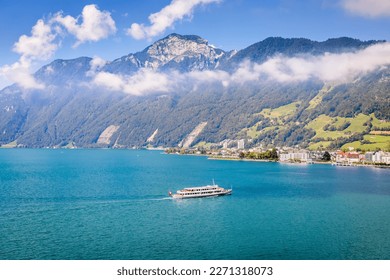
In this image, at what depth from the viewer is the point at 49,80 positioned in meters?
192

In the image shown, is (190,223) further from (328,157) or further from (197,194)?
(328,157)

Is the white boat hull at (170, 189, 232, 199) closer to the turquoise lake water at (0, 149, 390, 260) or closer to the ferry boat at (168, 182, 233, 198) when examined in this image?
the ferry boat at (168, 182, 233, 198)

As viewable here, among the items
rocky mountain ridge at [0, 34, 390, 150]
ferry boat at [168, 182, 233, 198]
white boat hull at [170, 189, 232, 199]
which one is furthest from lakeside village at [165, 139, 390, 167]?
ferry boat at [168, 182, 233, 198]

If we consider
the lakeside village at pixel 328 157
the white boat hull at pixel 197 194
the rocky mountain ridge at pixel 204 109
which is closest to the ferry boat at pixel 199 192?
the white boat hull at pixel 197 194

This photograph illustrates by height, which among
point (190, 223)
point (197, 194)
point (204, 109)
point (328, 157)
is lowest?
point (190, 223)

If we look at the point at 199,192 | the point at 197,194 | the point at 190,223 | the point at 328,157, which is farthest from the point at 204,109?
the point at 190,223

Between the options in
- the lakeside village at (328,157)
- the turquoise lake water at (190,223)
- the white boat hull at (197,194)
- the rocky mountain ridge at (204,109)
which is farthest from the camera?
the rocky mountain ridge at (204,109)

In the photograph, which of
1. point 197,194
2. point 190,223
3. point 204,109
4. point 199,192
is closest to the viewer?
point 190,223

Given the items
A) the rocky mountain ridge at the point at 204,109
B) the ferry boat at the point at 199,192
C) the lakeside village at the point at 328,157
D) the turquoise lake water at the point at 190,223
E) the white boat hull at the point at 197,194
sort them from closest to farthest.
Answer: the turquoise lake water at the point at 190,223, the white boat hull at the point at 197,194, the ferry boat at the point at 199,192, the lakeside village at the point at 328,157, the rocky mountain ridge at the point at 204,109

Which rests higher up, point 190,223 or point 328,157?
point 328,157

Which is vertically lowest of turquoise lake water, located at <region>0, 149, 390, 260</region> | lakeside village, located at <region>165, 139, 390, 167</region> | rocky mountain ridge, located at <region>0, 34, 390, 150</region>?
turquoise lake water, located at <region>0, 149, 390, 260</region>

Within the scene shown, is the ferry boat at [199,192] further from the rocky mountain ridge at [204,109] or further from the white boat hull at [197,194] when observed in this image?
the rocky mountain ridge at [204,109]

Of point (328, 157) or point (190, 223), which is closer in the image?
point (190, 223)

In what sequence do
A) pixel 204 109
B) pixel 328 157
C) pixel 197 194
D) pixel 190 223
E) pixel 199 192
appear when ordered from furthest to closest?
pixel 204 109, pixel 328 157, pixel 199 192, pixel 197 194, pixel 190 223
